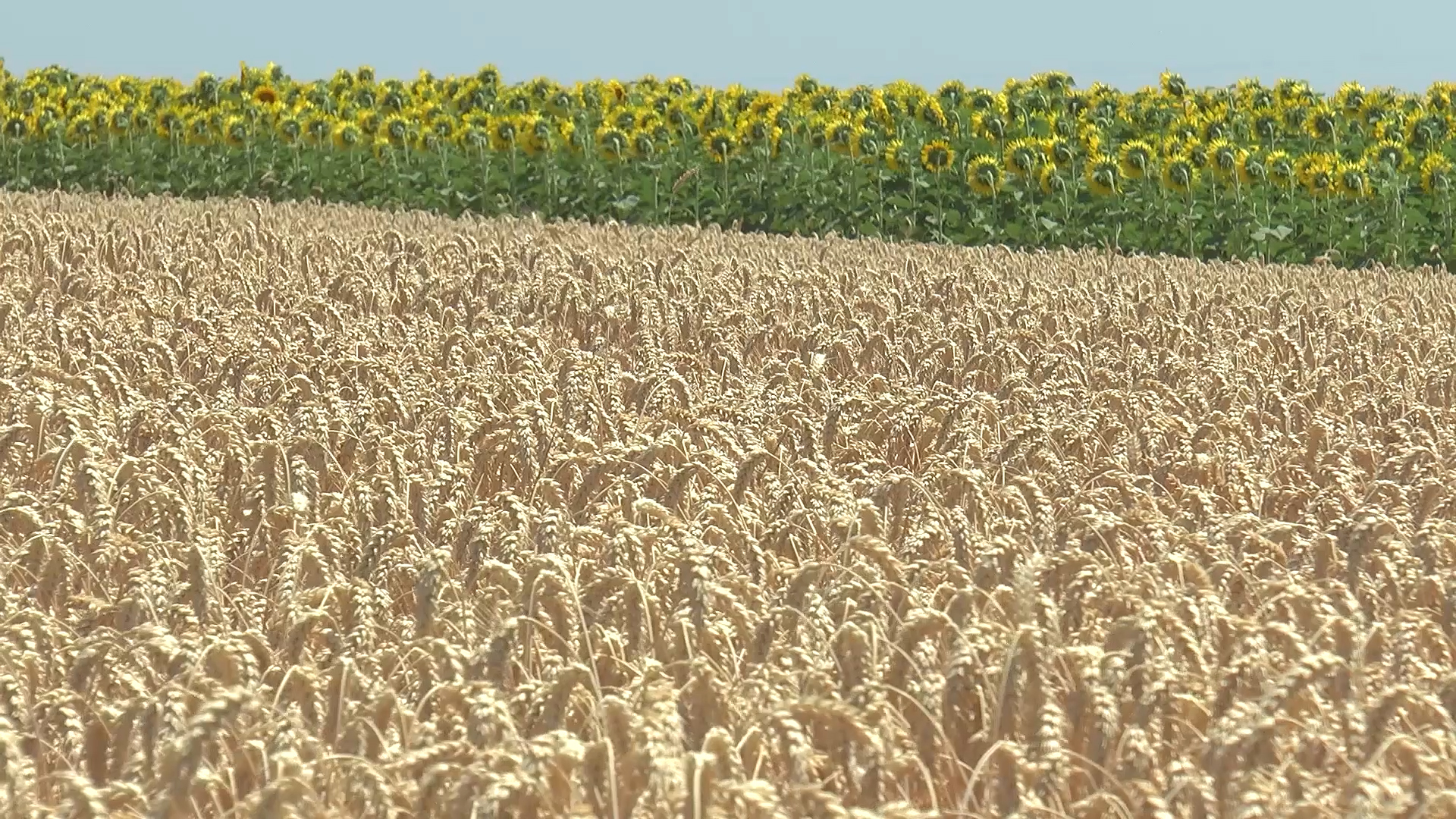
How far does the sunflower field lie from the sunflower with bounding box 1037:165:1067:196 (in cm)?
3

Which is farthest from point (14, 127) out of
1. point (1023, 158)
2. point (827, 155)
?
point (1023, 158)

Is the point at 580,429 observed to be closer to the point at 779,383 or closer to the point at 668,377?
the point at 668,377

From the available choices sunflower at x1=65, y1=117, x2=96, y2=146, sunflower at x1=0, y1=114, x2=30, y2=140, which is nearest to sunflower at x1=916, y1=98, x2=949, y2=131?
sunflower at x1=65, y1=117, x2=96, y2=146

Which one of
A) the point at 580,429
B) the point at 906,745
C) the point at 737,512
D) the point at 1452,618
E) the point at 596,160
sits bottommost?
the point at 906,745

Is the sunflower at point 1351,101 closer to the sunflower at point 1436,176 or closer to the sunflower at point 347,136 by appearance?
the sunflower at point 1436,176

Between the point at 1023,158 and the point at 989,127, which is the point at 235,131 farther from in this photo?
the point at 1023,158

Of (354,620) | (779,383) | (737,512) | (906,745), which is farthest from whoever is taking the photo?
(779,383)

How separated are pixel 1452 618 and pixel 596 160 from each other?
1248 cm

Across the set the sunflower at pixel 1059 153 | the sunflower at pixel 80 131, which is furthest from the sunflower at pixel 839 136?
the sunflower at pixel 80 131

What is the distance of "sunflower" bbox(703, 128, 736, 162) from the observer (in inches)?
562

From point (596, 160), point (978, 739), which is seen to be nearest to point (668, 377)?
point (978, 739)

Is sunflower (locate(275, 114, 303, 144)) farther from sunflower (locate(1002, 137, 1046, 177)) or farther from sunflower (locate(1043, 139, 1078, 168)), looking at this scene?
sunflower (locate(1043, 139, 1078, 168))

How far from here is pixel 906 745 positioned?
2.19 m

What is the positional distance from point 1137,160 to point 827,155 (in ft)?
7.82
